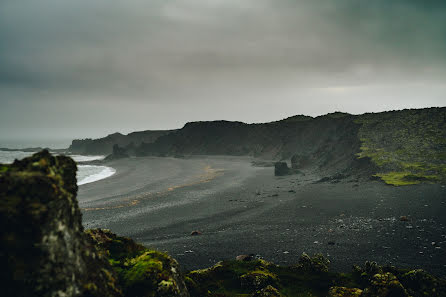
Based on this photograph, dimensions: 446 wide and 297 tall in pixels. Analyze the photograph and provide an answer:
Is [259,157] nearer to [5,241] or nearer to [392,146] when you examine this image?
[392,146]

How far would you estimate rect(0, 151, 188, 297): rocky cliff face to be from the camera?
4.68 metres

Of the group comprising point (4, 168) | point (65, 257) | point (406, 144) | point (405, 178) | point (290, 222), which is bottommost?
point (290, 222)

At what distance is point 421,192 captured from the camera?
84.3ft

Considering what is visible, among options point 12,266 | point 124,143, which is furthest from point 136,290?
point 124,143

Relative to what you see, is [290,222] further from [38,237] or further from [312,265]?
[38,237]

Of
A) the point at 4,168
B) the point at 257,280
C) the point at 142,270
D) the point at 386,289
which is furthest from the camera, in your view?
the point at 257,280

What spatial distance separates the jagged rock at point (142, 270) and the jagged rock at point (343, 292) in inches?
206

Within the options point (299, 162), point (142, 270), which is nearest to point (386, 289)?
point (142, 270)

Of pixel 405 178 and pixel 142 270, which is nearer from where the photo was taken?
pixel 142 270

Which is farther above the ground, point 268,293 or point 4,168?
point 4,168

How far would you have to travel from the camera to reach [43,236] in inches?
190

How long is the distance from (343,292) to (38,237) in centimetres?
944

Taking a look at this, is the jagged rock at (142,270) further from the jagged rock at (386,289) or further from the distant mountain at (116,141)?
the distant mountain at (116,141)

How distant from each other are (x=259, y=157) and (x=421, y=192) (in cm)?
7043
